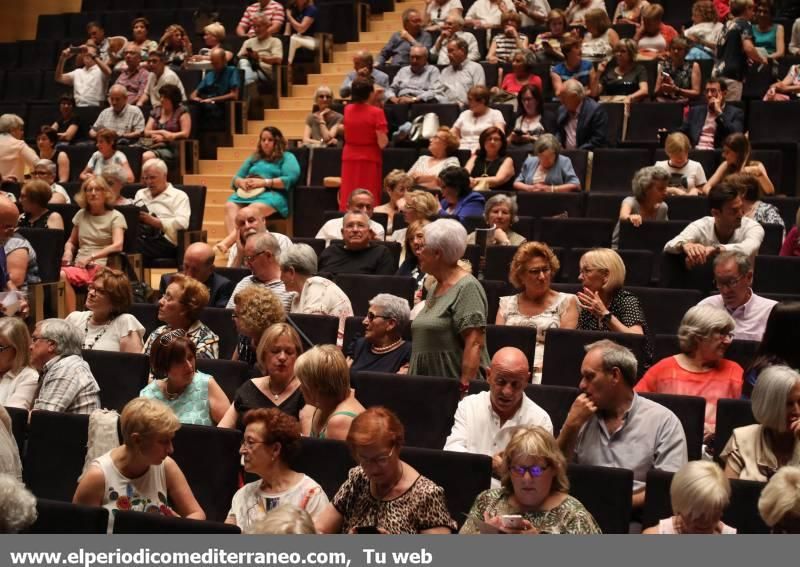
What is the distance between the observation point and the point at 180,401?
A: 4.39m

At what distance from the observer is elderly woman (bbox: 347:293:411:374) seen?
4.68 meters

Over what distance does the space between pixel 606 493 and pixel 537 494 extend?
353mm

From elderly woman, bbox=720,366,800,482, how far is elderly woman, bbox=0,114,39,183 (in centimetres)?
618

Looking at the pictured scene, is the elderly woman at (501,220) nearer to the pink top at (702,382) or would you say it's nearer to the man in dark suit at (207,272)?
the man in dark suit at (207,272)

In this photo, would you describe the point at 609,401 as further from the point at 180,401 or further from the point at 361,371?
the point at 180,401

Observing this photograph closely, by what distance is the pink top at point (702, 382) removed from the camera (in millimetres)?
4227

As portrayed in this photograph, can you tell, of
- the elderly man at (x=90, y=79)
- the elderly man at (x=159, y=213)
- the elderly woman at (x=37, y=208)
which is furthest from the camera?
the elderly man at (x=90, y=79)

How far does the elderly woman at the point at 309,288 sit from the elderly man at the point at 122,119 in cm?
406

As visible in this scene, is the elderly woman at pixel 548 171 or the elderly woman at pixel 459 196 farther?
the elderly woman at pixel 548 171

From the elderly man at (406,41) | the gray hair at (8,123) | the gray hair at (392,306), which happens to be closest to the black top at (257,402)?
the gray hair at (392,306)

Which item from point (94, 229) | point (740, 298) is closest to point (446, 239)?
point (740, 298)

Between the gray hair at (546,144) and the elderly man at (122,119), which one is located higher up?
the gray hair at (546,144)

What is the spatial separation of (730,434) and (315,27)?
7.26 metres
